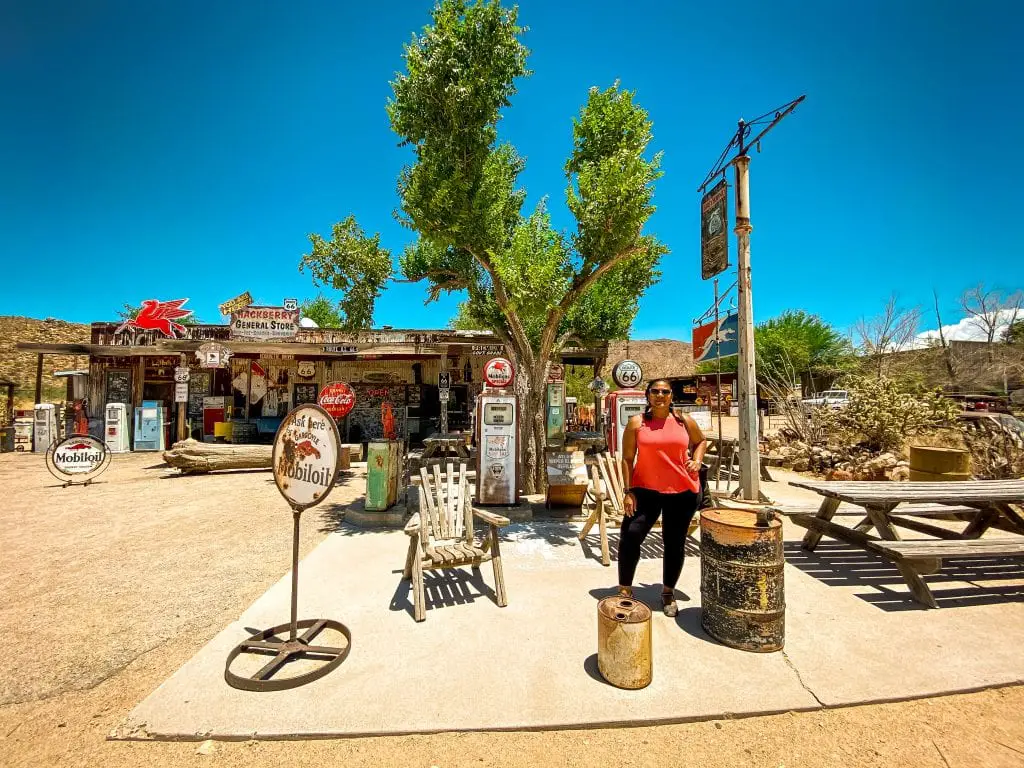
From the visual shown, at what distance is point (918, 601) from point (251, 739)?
4840 mm

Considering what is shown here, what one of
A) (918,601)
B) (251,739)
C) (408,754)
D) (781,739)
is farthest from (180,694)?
(918,601)

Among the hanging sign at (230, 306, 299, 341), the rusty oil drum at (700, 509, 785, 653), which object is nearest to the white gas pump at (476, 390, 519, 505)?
the rusty oil drum at (700, 509, 785, 653)

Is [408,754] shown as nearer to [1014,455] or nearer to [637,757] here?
[637,757]

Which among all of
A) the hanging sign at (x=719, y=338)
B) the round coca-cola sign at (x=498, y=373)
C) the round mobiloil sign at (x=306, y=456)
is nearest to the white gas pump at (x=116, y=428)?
the round coca-cola sign at (x=498, y=373)

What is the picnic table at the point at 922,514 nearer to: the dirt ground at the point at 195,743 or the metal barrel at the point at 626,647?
the dirt ground at the point at 195,743

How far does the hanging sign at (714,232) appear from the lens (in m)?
6.48

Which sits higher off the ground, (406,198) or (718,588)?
(406,198)

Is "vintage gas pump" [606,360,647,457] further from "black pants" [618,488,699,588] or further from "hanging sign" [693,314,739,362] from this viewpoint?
"black pants" [618,488,699,588]

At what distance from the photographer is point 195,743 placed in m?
2.30

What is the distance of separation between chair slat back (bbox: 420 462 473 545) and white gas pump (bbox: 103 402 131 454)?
14.3 metres

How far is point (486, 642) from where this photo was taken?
3.22m

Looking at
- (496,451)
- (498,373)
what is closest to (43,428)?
(498,373)

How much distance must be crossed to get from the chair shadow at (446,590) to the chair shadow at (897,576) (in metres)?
3.16

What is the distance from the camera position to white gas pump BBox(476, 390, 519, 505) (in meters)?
7.04
